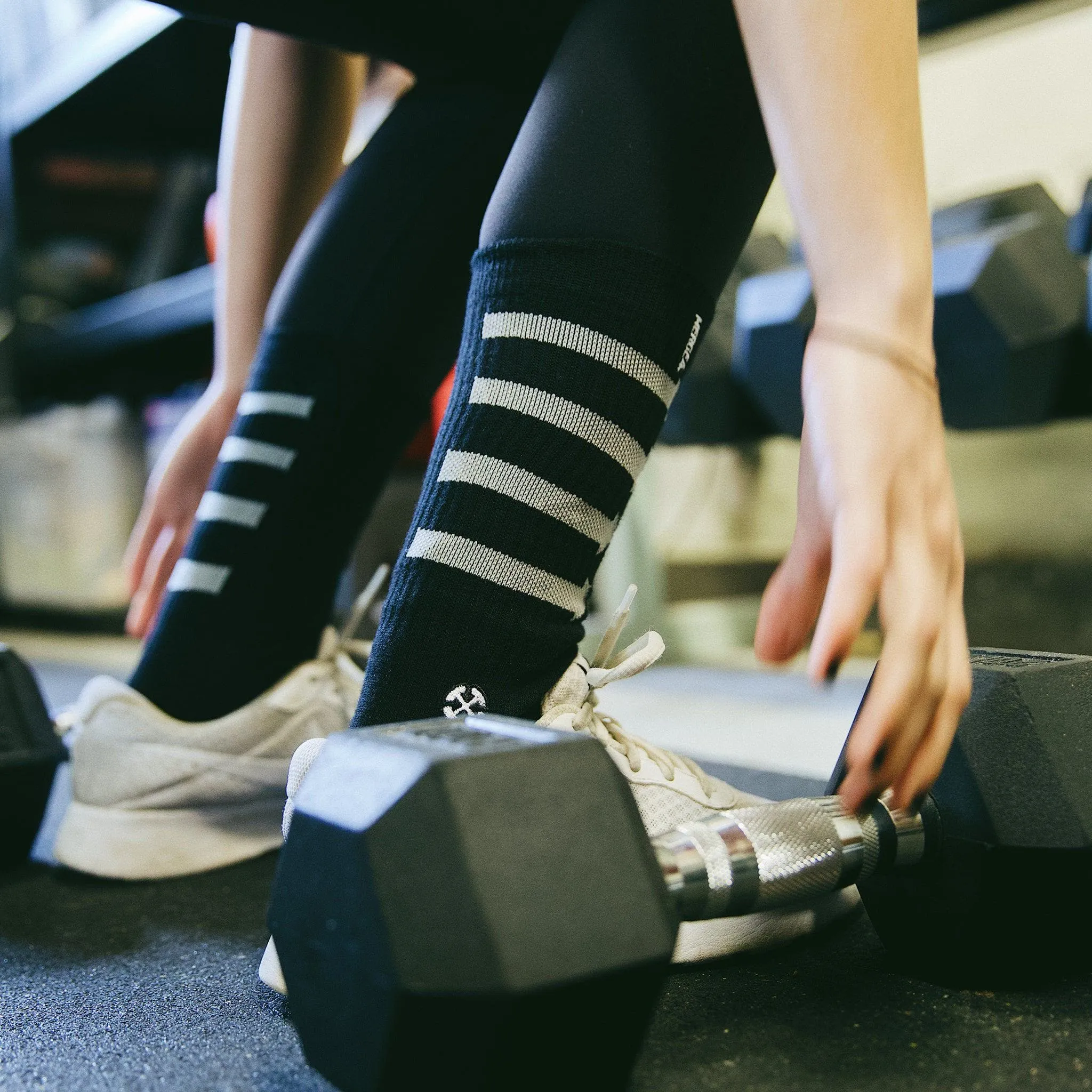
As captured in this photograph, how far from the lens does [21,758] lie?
2.10 feet

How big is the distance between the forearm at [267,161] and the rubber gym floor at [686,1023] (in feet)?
1.35

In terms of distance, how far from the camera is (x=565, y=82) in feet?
1.47

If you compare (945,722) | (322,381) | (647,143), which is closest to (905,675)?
(945,722)

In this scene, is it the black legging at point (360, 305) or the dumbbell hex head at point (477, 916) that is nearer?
the dumbbell hex head at point (477, 916)

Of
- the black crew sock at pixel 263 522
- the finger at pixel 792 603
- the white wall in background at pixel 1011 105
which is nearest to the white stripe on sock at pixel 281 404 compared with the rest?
the black crew sock at pixel 263 522

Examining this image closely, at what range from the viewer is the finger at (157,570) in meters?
0.77

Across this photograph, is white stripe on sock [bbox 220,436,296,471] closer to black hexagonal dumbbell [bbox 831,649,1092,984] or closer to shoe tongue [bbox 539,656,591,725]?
shoe tongue [bbox 539,656,591,725]

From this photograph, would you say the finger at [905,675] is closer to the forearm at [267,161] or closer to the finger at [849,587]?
the finger at [849,587]

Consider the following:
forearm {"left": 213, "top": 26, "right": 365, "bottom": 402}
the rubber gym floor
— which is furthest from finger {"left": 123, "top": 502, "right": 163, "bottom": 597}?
the rubber gym floor

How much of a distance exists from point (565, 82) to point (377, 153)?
0.23m

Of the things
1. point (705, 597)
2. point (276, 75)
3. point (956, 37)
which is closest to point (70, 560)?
point (705, 597)

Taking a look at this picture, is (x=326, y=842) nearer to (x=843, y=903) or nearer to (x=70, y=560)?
(x=843, y=903)

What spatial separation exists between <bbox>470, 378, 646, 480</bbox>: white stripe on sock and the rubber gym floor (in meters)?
0.24

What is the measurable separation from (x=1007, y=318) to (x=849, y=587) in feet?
2.75
